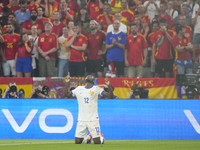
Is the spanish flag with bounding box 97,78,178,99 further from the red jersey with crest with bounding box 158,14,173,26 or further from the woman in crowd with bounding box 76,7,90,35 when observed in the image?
the woman in crowd with bounding box 76,7,90,35

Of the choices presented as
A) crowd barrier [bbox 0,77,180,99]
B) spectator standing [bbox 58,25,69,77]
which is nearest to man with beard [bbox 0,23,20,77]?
crowd barrier [bbox 0,77,180,99]

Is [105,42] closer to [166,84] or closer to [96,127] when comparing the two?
[166,84]

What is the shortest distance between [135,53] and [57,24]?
10.9 feet

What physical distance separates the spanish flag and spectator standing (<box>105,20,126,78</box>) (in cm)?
71

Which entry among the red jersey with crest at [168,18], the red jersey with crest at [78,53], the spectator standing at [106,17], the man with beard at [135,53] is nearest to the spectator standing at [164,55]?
the man with beard at [135,53]

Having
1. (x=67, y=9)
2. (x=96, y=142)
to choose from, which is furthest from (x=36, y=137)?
(x=67, y=9)

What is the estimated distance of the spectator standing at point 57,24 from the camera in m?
12.9

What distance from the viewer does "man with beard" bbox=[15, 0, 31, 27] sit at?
529 inches

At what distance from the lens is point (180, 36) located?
1198 cm

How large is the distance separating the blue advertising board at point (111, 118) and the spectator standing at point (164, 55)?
104 inches

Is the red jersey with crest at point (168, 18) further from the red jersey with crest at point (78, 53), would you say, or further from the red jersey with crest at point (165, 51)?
the red jersey with crest at point (78, 53)

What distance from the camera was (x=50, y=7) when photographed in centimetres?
1388

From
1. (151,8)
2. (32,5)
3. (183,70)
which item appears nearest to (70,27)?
(32,5)

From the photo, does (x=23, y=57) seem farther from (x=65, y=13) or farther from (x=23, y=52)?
(x=65, y=13)
